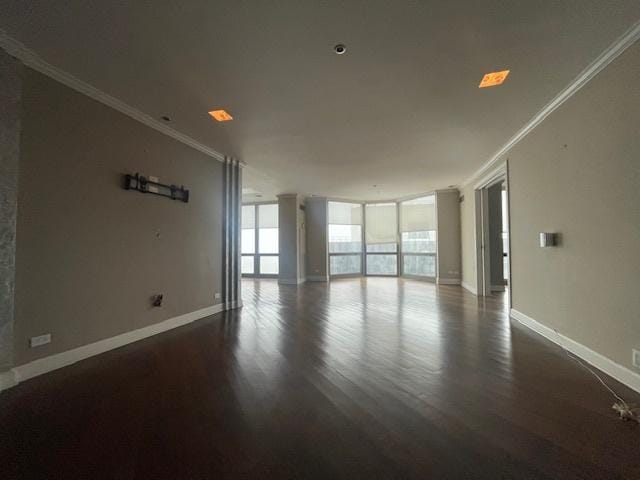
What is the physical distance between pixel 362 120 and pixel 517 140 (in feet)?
7.98

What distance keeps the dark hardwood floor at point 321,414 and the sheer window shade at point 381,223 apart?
6.35 metres

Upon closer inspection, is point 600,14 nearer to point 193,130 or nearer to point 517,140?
point 517,140

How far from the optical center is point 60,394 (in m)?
2.03

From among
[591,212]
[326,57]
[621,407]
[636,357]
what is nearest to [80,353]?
[326,57]

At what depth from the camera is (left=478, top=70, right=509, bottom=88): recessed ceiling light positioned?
2487 mm

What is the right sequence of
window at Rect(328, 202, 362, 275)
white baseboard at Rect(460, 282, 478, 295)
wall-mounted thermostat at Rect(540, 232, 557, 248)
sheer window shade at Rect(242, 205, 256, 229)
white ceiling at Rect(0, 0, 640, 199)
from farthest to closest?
sheer window shade at Rect(242, 205, 256, 229) < window at Rect(328, 202, 362, 275) < white baseboard at Rect(460, 282, 478, 295) < wall-mounted thermostat at Rect(540, 232, 557, 248) < white ceiling at Rect(0, 0, 640, 199)

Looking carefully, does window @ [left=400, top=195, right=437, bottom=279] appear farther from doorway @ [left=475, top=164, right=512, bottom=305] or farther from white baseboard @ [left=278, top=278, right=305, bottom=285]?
white baseboard @ [left=278, top=278, right=305, bottom=285]

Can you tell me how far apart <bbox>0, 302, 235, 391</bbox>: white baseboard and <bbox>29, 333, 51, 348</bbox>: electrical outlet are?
142mm

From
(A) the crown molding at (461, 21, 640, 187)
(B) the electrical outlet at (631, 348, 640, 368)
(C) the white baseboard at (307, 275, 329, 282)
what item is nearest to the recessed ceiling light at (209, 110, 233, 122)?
(A) the crown molding at (461, 21, 640, 187)

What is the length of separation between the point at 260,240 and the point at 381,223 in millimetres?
4395

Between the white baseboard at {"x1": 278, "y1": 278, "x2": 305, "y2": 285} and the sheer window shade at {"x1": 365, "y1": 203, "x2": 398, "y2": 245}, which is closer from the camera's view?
the white baseboard at {"x1": 278, "y1": 278, "x2": 305, "y2": 285}

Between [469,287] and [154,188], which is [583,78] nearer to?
[154,188]

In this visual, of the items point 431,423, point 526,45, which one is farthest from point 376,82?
point 431,423

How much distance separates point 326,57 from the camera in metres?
2.26
